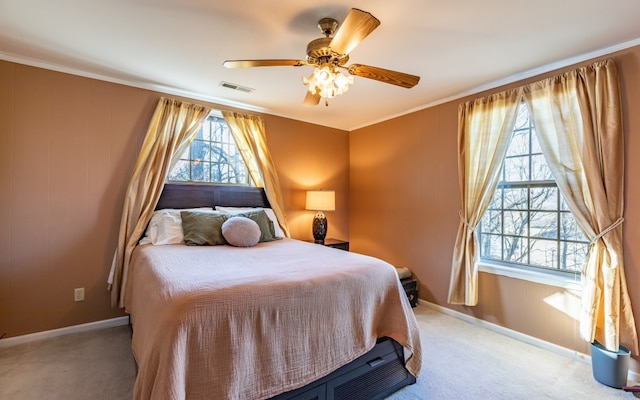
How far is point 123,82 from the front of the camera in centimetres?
296

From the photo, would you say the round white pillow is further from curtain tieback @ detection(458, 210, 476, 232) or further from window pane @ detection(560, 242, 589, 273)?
window pane @ detection(560, 242, 589, 273)

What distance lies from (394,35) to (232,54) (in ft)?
4.33

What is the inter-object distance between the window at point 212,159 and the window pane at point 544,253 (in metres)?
3.21

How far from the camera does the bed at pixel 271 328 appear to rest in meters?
1.25

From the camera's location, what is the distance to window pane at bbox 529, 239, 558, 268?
2.61 meters

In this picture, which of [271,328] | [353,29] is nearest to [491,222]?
[353,29]

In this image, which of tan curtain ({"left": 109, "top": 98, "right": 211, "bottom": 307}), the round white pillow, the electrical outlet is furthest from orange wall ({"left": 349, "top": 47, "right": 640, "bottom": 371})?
the electrical outlet

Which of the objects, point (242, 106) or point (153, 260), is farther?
point (242, 106)

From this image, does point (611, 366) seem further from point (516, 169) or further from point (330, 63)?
point (330, 63)

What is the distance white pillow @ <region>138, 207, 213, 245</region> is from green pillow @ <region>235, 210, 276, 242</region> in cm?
58

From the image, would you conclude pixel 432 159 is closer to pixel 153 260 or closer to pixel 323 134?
pixel 323 134

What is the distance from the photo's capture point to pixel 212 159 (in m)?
3.59

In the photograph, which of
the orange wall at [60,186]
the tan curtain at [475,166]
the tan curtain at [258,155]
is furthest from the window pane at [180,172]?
the tan curtain at [475,166]

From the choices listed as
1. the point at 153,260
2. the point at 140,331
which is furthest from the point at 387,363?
the point at 153,260
